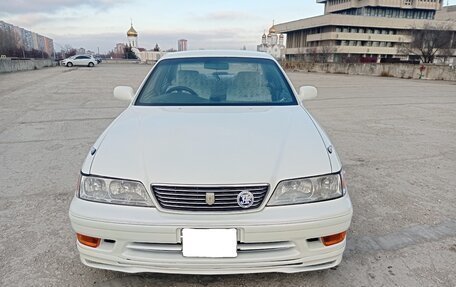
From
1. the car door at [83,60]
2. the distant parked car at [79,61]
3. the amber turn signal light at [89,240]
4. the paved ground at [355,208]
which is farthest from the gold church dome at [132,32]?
the amber turn signal light at [89,240]

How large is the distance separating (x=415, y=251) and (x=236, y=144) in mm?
1774

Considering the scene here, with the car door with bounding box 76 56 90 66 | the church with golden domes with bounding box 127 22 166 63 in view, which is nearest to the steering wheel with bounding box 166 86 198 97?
the car door with bounding box 76 56 90 66

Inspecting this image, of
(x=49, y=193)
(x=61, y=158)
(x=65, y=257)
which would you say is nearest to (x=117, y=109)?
(x=61, y=158)

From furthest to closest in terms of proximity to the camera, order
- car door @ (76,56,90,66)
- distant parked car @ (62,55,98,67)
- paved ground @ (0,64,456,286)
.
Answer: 1. car door @ (76,56,90,66)
2. distant parked car @ (62,55,98,67)
3. paved ground @ (0,64,456,286)

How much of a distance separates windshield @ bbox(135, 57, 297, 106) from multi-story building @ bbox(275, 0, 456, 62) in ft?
199

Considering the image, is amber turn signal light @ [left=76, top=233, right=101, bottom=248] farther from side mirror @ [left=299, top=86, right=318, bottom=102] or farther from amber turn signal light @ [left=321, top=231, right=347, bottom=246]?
side mirror @ [left=299, top=86, right=318, bottom=102]

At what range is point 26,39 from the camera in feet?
181

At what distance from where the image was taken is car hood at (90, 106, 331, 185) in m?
1.83

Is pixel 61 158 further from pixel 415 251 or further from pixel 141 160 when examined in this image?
pixel 415 251

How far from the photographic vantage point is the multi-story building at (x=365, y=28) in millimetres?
65500


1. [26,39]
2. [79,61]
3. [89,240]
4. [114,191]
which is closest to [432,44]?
[79,61]

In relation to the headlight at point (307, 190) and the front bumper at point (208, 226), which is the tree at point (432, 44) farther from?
the front bumper at point (208, 226)

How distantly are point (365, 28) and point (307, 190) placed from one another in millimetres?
77373

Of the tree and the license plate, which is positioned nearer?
the license plate
